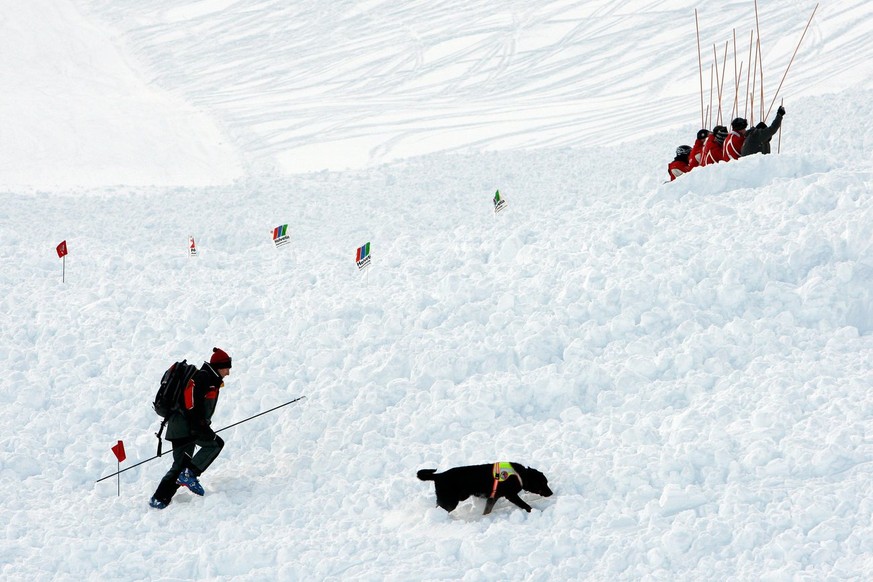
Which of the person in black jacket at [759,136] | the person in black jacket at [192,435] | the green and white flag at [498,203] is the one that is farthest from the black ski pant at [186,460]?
the person in black jacket at [759,136]

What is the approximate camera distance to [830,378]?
7016 mm

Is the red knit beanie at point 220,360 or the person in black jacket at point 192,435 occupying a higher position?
the red knit beanie at point 220,360

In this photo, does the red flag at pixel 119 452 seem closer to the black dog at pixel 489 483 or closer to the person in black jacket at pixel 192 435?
the person in black jacket at pixel 192 435

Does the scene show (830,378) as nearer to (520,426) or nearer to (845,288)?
(845,288)

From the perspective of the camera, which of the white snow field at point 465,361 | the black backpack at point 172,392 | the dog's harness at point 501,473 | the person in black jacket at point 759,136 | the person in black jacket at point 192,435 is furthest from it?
the person in black jacket at point 759,136

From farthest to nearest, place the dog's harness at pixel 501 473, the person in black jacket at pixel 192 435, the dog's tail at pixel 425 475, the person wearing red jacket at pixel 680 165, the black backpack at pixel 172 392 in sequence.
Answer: the person wearing red jacket at pixel 680 165, the person in black jacket at pixel 192 435, the black backpack at pixel 172 392, the dog's tail at pixel 425 475, the dog's harness at pixel 501 473

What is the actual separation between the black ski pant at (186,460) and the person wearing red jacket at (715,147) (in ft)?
26.9

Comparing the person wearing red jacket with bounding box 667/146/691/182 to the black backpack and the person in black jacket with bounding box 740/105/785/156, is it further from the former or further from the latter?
the black backpack

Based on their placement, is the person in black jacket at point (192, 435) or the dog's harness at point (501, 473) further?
the person in black jacket at point (192, 435)

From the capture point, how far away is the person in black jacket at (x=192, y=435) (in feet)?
22.3

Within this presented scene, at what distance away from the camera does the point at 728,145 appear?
12.2 meters

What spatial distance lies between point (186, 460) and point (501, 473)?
95.3 inches

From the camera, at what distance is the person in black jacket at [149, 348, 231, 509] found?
679 cm

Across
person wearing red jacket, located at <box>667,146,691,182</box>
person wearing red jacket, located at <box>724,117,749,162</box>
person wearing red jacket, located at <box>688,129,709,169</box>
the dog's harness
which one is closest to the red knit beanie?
the dog's harness
